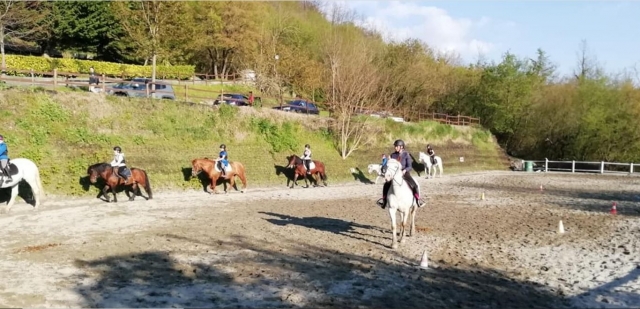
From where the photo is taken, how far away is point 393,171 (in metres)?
11.6

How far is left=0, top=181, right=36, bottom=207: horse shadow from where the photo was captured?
1812 cm

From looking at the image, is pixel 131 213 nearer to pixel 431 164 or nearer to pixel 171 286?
pixel 171 286

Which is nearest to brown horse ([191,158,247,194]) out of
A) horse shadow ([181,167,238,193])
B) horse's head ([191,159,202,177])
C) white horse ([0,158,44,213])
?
horse's head ([191,159,202,177])

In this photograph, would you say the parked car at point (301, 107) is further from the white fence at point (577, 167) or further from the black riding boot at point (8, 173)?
the white fence at point (577, 167)

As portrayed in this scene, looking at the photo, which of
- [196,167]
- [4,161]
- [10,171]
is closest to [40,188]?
[10,171]

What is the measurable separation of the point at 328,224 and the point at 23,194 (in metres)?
11.5

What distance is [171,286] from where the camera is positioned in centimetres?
855

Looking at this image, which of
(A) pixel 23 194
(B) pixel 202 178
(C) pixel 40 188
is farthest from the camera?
(B) pixel 202 178

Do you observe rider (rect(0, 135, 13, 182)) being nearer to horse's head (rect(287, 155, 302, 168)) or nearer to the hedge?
A: horse's head (rect(287, 155, 302, 168))

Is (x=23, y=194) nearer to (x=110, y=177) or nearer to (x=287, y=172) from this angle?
(x=110, y=177)

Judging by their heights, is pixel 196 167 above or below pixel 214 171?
above

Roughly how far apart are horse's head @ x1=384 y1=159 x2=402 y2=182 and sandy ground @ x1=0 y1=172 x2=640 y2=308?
1.66m

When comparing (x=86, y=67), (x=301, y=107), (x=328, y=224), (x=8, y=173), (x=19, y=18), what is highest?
(x=19, y=18)

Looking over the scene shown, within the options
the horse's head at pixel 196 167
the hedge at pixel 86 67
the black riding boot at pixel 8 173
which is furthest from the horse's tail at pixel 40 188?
the hedge at pixel 86 67
